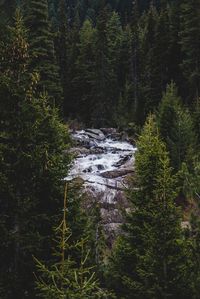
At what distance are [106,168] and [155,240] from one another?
21.0m

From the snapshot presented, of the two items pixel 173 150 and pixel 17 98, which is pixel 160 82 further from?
pixel 17 98

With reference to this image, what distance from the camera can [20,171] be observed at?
11273mm

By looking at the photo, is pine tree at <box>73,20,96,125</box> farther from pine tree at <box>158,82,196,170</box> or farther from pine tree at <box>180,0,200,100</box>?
pine tree at <box>158,82,196,170</box>

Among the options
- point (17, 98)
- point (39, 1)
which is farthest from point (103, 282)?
point (39, 1)

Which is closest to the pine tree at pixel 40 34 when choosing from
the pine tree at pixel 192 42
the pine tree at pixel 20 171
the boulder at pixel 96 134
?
the boulder at pixel 96 134

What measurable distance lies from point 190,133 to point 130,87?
113 ft

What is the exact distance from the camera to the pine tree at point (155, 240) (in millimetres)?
12102

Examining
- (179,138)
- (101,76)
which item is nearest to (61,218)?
(179,138)

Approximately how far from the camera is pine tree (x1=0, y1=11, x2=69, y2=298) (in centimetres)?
1095

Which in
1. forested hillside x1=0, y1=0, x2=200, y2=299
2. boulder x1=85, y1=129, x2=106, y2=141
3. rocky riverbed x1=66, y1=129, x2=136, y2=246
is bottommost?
rocky riverbed x1=66, y1=129, x2=136, y2=246

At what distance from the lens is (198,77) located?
44.4 meters

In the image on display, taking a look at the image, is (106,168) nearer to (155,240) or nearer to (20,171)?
(155,240)

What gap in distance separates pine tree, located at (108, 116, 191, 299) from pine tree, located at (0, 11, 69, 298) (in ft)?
8.53

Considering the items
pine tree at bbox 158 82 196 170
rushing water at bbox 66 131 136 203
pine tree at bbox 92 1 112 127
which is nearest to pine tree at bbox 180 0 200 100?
rushing water at bbox 66 131 136 203
